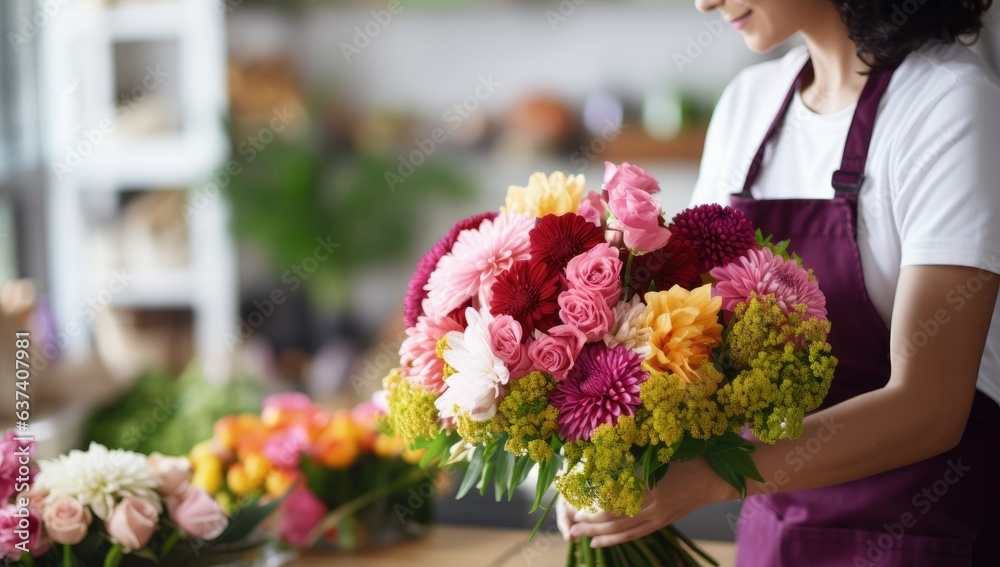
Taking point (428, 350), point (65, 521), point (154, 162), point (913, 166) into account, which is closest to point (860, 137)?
point (913, 166)

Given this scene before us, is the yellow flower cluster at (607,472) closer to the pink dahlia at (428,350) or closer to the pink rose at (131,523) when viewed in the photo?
the pink dahlia at (428,350)

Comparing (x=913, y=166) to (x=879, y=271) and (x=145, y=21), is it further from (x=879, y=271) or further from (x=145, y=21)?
(x=145, y=21)

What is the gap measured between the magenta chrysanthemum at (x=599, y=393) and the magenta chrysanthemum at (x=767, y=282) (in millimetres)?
113

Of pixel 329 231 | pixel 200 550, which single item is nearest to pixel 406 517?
pixel 200 550

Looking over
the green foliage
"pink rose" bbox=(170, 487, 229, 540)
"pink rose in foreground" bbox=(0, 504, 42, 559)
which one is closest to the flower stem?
"pink rose" bbox=(170, 487, 229, 540)

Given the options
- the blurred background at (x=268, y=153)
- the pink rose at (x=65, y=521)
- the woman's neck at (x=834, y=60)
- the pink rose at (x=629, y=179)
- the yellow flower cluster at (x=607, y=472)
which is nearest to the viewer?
the yellow flower cluster at (x=607, y=472)

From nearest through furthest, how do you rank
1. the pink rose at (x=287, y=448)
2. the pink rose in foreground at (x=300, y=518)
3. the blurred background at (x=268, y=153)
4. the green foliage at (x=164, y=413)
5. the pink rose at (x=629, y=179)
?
the pink rose at (x=629, y=179) < the pink rose in foreground at (x=300, y=518) < the pink rose at (x=287, y=448) < the green foliage at (x=164, y=413) < the blurred background at (x=268, y=153)

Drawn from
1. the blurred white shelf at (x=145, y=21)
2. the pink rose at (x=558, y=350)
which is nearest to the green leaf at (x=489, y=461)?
the pink rose at (x=558, y=350)

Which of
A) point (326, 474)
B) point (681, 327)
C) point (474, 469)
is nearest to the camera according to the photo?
point (681, 327)

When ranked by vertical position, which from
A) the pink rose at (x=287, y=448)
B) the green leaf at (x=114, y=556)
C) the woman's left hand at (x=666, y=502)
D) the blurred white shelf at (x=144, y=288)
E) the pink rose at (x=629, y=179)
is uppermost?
the pink rose at (x=629, y=179)

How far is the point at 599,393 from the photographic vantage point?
0.82 metres

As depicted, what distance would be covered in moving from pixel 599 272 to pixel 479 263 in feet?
0.39

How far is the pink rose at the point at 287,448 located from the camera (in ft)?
4.56

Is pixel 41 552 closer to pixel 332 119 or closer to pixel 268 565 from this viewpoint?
pixel 268 565
